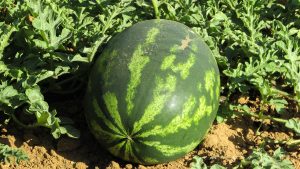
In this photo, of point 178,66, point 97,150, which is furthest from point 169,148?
point 97,150

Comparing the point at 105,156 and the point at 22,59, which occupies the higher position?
the point at 22,59

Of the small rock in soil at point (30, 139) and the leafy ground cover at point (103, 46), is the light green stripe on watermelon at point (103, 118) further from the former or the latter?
the small rock in soil at point (30, 139)

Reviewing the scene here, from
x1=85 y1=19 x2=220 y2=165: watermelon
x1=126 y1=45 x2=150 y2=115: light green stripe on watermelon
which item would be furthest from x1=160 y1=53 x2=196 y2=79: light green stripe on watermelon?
x1=126 y1=45 x2=150 y2=115: light green stripe on watermelon

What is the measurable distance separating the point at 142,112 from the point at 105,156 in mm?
679

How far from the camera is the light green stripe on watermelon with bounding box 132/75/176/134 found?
3754mm

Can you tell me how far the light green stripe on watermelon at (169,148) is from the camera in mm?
3826

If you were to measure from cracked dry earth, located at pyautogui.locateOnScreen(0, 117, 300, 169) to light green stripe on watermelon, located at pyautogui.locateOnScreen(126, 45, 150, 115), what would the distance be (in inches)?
23.5

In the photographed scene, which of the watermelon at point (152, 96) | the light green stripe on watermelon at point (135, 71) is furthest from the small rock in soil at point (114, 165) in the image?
the light green stripe on watermelon at point (135, 71)

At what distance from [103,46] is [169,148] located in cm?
104

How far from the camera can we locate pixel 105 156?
4.27m

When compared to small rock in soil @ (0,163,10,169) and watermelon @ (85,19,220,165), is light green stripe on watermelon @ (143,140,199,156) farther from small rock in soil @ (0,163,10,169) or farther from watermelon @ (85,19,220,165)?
small rock in soil @ (0,163,10,169)

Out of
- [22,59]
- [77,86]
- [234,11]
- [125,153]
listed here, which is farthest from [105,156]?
[234,11]

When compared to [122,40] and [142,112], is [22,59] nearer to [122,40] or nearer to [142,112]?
[122,40]

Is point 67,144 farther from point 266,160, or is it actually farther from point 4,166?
point 266,160
